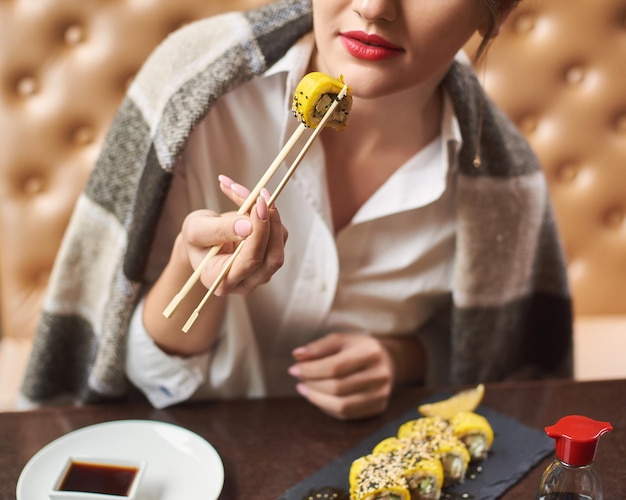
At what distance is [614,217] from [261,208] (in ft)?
4.60

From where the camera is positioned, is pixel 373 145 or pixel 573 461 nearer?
pixel 573 461

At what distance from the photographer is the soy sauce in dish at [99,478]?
32.6 inches

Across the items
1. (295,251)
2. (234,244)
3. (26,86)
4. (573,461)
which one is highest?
(26,86)

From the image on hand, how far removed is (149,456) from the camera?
913mm

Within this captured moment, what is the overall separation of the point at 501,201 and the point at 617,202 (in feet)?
2.36

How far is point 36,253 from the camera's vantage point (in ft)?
5.19

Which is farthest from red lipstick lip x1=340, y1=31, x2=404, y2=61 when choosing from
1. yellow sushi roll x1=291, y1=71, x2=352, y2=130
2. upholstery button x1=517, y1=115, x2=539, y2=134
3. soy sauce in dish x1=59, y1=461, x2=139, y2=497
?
upholstery button x1=517, y1=115, x2=539, y2=134

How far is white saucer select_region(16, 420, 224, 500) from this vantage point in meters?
0.84

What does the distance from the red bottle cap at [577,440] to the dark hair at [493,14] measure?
52cm

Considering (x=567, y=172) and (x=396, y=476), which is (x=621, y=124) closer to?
(x=567, y=172)

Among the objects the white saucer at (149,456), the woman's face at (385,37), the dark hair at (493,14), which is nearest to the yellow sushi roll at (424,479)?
the white saucer at (149,456)

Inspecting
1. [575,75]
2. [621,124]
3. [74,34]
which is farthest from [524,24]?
[74,34]

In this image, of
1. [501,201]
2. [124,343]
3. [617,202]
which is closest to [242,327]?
[124,343]

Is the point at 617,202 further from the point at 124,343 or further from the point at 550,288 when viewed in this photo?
the point at 124,343
